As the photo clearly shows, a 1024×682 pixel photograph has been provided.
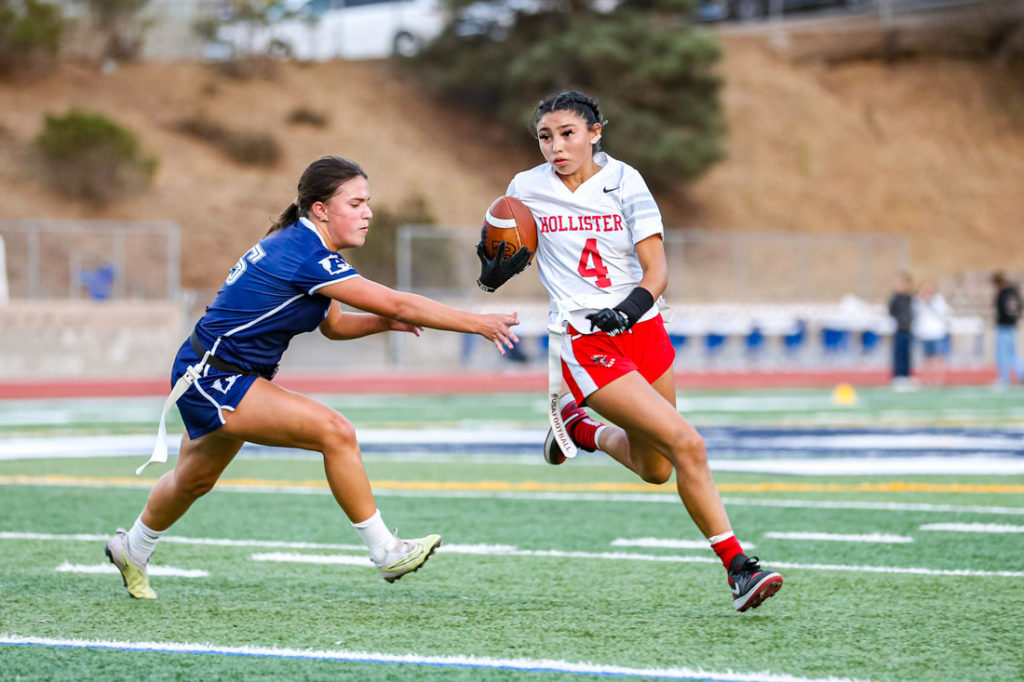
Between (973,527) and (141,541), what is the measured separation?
4.42m

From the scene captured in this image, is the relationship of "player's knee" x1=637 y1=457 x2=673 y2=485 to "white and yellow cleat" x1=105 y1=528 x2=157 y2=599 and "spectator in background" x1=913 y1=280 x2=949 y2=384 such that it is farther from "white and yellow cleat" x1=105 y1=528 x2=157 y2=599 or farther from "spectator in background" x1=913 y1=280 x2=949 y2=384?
"spectator in background" x1=913 y1=280 x2=949 y2=384

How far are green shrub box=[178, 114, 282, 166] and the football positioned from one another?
35738mm

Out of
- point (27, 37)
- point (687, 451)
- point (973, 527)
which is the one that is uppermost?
point (27, 37)

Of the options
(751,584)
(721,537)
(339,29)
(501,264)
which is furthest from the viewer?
(339,29)

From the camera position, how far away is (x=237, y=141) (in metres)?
40.8

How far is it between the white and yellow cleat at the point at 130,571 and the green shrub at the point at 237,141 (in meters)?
35.7

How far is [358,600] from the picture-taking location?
18.4 ft

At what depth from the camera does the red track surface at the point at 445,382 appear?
21141 millimetres

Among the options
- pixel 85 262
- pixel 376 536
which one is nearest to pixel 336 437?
pixel 376 536

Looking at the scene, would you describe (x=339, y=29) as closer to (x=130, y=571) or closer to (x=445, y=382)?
(x=445, y=382)

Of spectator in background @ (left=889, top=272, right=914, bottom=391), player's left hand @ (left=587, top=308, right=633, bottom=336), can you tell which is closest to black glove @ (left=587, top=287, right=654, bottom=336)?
player's left hand @ (left=587, top=308, right=633, bottom=336)

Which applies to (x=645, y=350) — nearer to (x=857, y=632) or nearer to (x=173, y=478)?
(x=857, y=632)

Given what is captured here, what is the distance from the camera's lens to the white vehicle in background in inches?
1785

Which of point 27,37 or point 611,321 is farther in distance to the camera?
point 27,37
